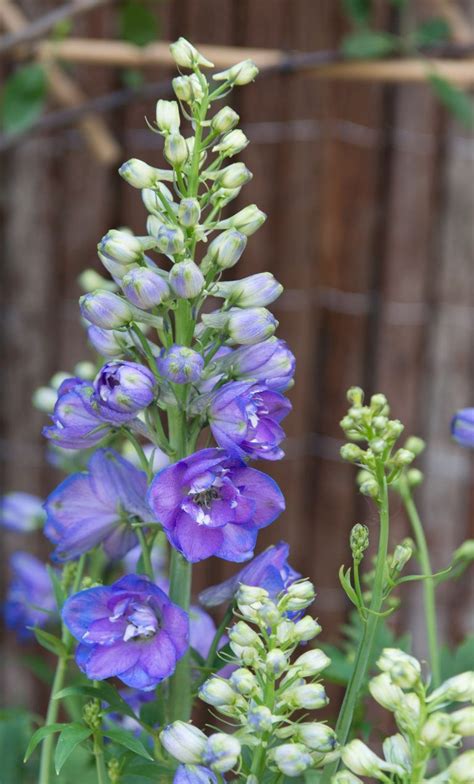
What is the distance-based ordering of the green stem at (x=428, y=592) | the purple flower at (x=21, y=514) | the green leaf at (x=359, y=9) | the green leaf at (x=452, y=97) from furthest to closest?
the green leaf at (x=359, y=9), the green leaf at (x=452, y=97), the purple flower at (x=21, y=514), the green stem at (x=428, y=592)

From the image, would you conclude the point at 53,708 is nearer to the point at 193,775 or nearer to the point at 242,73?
the point at 193,775

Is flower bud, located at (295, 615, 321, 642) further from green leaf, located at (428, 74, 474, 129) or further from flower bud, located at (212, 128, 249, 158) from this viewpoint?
green leaf, located at (428, 74, 474, 129)

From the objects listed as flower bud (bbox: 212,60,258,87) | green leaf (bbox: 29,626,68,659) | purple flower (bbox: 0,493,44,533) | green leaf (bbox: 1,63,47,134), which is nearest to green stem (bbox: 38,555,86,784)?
green leaf (bbox: 29,626,68,659)

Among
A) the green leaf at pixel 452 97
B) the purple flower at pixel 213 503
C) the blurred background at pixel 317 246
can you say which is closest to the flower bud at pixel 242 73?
the purple flower at pixel 213 503

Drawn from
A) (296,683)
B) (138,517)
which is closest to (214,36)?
(138,517)

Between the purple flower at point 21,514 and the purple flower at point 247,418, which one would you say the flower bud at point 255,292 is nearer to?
the purple flower at point 247,418
